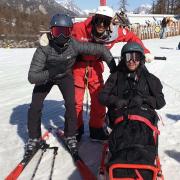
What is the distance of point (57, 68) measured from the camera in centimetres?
501

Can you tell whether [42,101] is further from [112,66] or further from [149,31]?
[149,31]

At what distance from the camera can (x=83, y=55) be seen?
555 centimetres

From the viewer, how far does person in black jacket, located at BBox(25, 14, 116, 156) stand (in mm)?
4961

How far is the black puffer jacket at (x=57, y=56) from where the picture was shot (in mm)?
4949

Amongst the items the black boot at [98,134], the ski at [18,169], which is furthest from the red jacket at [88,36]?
the ski at [18,169]

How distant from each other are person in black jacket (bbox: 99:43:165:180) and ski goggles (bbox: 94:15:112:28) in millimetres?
578

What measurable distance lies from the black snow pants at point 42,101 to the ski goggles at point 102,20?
83 centimetres

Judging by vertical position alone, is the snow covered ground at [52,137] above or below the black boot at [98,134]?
below

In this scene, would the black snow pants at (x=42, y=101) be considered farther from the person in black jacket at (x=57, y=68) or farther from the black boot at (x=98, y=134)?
the black boot at (x=98, y=134)

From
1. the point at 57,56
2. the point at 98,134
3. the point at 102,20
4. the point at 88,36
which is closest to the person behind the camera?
the point at 57,56

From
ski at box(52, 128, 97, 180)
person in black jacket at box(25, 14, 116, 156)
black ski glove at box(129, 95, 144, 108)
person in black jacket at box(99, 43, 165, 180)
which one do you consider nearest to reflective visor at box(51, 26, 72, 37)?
person in black jacket at box(25, 14, 116, 156)

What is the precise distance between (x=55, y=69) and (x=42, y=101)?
0.56 metres

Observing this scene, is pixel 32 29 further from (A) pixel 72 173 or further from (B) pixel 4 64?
(A) pixel 72 173

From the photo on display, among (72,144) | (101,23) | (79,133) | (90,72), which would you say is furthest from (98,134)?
(101,23)
